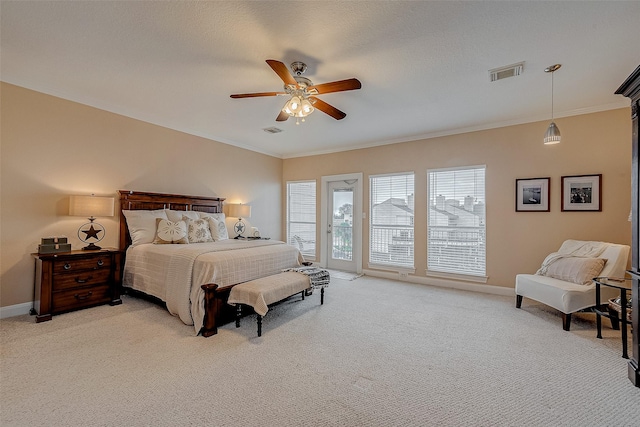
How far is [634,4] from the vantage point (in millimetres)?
1937

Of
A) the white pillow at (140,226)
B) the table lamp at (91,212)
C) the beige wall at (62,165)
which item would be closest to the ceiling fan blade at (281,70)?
the table lamp at (91,212)

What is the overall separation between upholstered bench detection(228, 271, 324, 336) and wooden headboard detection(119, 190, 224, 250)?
228 centimetres

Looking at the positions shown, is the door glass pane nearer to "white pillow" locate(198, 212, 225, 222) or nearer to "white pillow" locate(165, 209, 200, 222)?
"white pillow" locate(198, 212, 225, 222)

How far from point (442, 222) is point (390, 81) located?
9.17 feet

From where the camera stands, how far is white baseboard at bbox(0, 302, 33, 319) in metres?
3.14

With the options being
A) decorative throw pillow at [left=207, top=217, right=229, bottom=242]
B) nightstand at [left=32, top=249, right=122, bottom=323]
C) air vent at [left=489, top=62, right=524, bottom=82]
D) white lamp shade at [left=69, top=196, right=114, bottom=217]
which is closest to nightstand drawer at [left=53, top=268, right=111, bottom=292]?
nightstand at [left=32, top=249, right=122, bottom=323]

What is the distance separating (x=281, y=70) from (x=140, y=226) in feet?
10.1

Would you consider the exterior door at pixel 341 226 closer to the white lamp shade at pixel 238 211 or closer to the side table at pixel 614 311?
the white lamp shade at pixel 238 211

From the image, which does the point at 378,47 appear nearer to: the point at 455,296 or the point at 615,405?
the point at 615,405

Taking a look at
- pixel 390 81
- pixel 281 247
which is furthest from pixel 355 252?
pixel 390 81

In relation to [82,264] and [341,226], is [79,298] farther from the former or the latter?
[341,226]

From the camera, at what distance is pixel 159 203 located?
176 inches

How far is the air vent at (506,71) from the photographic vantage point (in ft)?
9.01

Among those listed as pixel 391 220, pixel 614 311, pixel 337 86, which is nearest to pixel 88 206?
pixel 337 86
